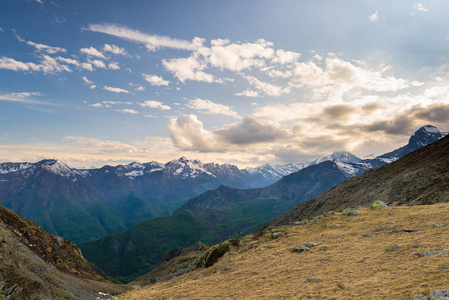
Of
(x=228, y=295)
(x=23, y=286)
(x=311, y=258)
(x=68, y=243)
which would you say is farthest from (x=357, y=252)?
(x=68, y=243)

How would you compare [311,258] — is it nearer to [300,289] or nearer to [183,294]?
[300,289]

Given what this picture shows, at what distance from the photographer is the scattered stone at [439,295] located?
1095 centimetres

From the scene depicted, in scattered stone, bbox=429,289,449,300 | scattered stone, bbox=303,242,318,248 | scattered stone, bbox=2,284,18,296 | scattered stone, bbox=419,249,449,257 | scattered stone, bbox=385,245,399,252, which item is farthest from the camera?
scattered stone, bbox=303,242,318,248

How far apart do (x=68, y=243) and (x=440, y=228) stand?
158m

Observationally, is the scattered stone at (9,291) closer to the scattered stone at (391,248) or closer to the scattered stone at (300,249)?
the scattered stone at (300,249)

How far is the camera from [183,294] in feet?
82.8

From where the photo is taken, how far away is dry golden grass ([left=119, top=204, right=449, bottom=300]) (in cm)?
1455

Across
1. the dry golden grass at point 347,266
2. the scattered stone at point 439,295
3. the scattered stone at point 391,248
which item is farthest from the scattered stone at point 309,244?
the scattered stone at point 439,295

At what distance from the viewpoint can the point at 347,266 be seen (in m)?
20.0

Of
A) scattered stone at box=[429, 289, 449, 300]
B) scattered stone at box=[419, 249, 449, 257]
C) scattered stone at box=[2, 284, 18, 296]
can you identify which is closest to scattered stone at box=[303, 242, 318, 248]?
scattered stone at box=[419, 249, 449, 257]

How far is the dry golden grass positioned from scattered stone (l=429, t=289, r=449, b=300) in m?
0.93

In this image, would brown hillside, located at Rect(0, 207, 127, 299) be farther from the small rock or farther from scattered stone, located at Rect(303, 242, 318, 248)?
the small rock

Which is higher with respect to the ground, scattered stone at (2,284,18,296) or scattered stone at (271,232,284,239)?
A: scattered stone at (271,232,284,239)

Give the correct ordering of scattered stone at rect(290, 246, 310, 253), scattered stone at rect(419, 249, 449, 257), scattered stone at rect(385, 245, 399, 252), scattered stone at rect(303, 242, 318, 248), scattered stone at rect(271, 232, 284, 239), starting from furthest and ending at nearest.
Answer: scattered stone at rect(271, 232, 284, 239), scattered stone at rect(303, 242, 318, 248), scattered stone at rect(290, 246, 310, 253), scattered stone at rect(385, 245, 399, 252), scattered stone at rect(419, 249, 449, 257)
